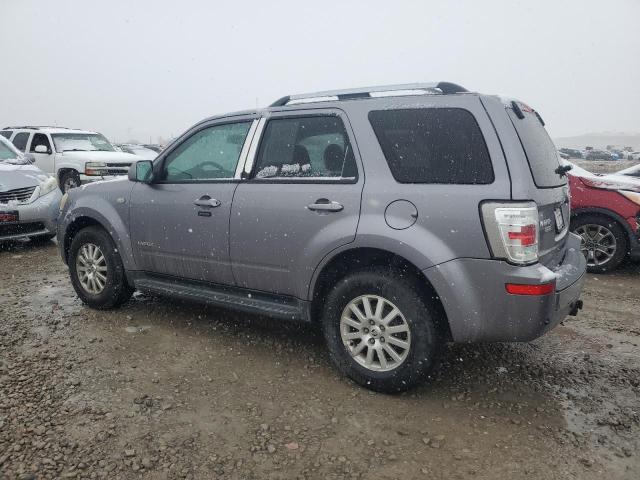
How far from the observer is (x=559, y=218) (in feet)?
10.3

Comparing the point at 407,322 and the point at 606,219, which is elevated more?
the point at 407,322

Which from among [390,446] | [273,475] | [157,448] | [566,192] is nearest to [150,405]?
[157,448]

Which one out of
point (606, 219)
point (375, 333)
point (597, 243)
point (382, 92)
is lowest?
point (597, 243)

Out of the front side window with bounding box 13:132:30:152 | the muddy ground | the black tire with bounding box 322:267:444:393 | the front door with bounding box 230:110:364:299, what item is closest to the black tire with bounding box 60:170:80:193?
the front side window with bounding box 13:132:30:152

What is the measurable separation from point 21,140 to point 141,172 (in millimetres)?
10102

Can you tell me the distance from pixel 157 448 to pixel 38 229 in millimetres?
5904

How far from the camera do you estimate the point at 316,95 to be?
137 inches

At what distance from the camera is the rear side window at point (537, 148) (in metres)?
2.83

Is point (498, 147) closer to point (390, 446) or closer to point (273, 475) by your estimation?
point (390, 446)

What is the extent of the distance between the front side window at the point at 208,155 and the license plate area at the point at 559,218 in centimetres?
217

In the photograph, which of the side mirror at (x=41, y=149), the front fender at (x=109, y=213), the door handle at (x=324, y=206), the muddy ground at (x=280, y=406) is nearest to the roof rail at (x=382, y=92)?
the door handle at (x=324, y=206)

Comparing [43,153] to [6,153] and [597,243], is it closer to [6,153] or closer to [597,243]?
[6,153]

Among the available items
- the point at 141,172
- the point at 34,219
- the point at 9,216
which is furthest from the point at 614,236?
the point at 9,216

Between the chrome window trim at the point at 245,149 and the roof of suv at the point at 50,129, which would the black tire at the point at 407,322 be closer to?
the chrome window trim at the point at 245,149
